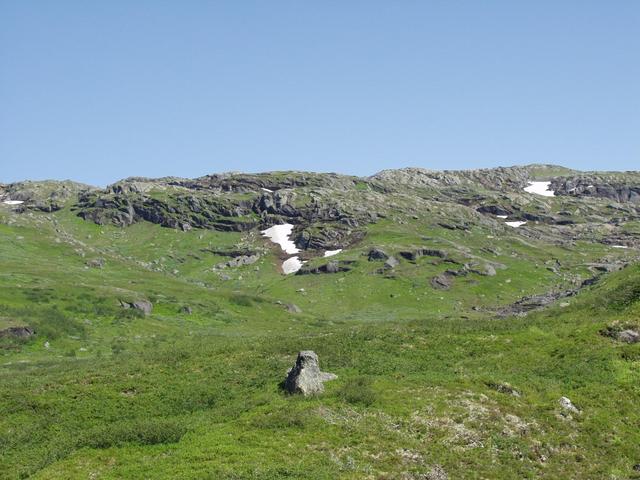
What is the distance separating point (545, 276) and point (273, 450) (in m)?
165

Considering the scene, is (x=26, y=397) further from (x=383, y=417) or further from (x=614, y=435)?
(x=614, y=435)

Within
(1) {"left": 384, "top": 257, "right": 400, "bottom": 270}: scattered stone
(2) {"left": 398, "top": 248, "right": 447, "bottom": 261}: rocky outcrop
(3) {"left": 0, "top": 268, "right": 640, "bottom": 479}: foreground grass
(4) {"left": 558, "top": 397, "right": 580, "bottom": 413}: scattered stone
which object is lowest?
(1) {"left": 384, "top": 257, "right": 400, "bottom": 270}: scattered stone

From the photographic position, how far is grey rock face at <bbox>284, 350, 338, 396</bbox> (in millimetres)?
36325

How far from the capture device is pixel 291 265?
193 m

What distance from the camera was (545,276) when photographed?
6880 inches

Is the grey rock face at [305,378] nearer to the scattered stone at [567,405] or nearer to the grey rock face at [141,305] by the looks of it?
the scattered stone at [567,405]

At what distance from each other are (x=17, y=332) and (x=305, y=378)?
178 ft

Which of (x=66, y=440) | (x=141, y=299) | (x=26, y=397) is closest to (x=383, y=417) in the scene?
(x=66, y=440)

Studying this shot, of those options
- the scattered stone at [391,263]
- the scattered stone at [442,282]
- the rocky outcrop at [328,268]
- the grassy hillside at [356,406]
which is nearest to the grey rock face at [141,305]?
the grassy hillside at [356,406]

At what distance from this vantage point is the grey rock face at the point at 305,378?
119 ft

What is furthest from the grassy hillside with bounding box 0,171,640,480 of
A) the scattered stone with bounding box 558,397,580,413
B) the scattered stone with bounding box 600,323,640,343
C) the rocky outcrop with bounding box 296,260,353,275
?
the rocky outcrop with bounding box 296,260,353,275

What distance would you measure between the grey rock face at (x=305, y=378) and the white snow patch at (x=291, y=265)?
14666 cm

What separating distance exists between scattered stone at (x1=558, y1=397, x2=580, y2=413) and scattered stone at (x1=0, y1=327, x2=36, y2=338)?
223 feet

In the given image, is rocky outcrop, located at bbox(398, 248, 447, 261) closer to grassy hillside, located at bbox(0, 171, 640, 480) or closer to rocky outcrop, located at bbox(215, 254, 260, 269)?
rocky outcrop, located at bbox(215, 254, 260, 269)
